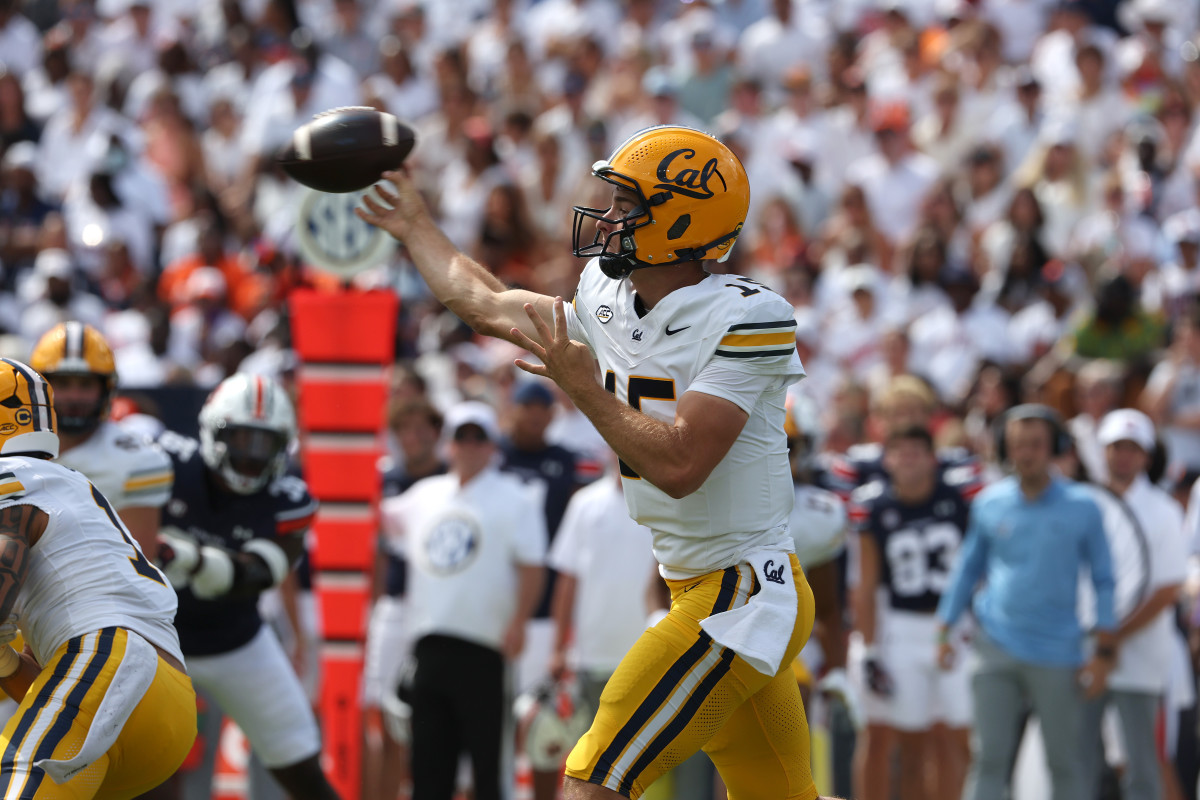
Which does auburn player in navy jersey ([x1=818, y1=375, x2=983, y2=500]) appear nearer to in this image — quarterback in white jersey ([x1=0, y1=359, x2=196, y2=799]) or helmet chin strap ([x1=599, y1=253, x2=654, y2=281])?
helmet chin strap ([x1=599, y1=253, x2=654, y2=281])

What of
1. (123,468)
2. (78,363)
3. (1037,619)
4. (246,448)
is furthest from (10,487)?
(1037,619)

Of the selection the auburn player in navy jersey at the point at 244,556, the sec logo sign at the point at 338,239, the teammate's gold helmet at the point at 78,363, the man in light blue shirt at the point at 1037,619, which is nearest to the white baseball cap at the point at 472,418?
the sec logo sign at the point at 338,239

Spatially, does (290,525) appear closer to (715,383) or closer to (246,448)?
(246,448)

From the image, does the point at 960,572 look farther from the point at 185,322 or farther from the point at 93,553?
the point at 185,322

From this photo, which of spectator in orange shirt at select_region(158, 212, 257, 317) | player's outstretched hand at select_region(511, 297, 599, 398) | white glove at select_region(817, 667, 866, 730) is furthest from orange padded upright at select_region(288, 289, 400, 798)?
spectator in orange shirt at select_region(158, 212, 257, 317)

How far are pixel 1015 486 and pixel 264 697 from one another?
3506 mm

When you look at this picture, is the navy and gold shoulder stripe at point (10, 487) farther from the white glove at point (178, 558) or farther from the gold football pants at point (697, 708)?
the gold football pants at point (697, 708)

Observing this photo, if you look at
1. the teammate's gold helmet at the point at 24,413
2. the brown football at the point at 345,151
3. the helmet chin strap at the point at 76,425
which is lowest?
the helmet chin strap at the point at 76,425

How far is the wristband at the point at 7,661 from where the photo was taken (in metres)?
3.99

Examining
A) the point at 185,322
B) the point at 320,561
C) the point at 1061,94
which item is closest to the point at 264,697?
the point at 320,561

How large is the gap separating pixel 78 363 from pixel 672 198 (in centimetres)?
241

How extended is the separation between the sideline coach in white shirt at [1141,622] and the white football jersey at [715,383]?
3530mm

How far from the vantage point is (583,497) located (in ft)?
23.1

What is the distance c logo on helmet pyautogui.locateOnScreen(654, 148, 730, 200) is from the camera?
12.5ft
